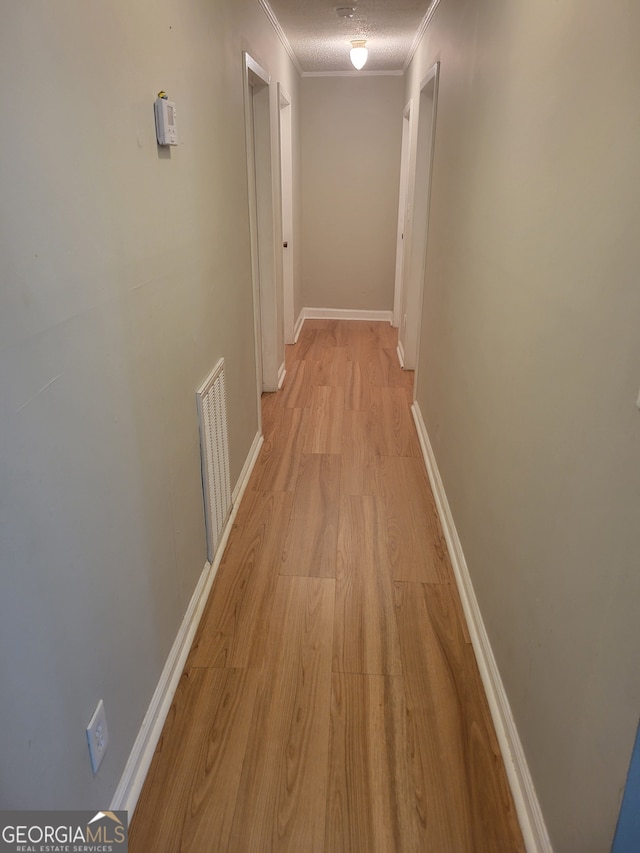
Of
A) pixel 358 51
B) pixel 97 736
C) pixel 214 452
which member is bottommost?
pixel 97 736

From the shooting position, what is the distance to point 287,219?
4.91 metres

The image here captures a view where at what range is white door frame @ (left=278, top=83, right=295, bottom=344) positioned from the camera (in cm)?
461

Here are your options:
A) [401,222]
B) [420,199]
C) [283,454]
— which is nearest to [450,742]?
[283,454]

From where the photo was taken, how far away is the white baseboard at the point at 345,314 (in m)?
6.31

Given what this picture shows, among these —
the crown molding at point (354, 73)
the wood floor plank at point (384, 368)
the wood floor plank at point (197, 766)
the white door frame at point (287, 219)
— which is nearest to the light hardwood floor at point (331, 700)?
the wood floor plank at point (197, 766)

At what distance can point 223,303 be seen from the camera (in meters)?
2.40

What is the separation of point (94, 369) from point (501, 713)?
4.81 feet

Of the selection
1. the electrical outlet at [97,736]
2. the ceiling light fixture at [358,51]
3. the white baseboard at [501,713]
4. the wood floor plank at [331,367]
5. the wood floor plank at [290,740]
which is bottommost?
the wood floor plank at [290,740]

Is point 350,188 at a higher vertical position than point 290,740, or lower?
higher

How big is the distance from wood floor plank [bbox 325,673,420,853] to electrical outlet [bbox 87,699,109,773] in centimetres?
60

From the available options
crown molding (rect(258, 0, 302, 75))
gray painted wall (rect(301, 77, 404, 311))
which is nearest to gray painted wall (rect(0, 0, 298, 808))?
crown molding (rect(258, 0, 302, 75))

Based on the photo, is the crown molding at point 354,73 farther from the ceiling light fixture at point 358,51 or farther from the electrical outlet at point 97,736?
the electrical outlet at point 97,736

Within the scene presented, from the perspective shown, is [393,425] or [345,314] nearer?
[393,425]

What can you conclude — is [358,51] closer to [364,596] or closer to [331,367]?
[331,367]
